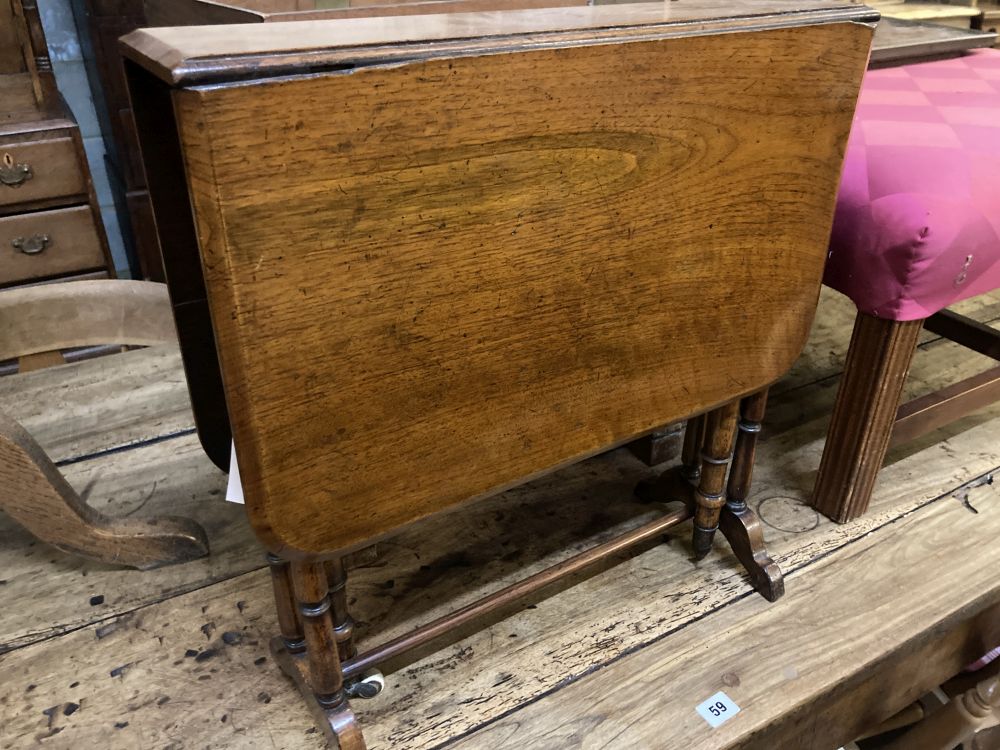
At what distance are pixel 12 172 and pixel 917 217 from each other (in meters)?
1.73

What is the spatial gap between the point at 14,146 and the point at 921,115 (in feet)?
5.71

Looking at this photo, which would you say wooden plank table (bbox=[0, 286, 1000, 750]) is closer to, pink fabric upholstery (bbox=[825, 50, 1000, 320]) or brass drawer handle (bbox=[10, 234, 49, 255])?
pink fabric upholstery (bbox=[825, 50, 1000, 320])

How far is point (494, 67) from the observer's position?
716 mm

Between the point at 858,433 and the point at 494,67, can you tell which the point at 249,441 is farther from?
the point at 858,433

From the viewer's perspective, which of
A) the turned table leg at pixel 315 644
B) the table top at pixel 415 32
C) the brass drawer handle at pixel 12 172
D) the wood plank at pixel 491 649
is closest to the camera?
the table top at pixel 415 32

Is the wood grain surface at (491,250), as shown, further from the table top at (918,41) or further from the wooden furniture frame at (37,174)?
the wooden furniture frame at (37,174)

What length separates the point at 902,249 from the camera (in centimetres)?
109

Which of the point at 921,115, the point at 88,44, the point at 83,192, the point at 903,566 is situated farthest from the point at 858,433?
the point at 88,44

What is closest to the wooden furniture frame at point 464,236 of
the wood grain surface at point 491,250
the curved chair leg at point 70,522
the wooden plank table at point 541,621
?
the wood grain surface at point 491,250

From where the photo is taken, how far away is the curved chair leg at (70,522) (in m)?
1.12

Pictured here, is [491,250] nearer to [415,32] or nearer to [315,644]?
[415,32]

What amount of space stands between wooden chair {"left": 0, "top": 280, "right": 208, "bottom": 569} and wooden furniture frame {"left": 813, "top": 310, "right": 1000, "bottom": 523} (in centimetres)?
100

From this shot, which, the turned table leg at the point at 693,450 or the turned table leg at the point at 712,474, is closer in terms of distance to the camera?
the turned table leg at the point at 712,474

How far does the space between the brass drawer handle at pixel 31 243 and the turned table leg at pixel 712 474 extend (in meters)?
1.53
